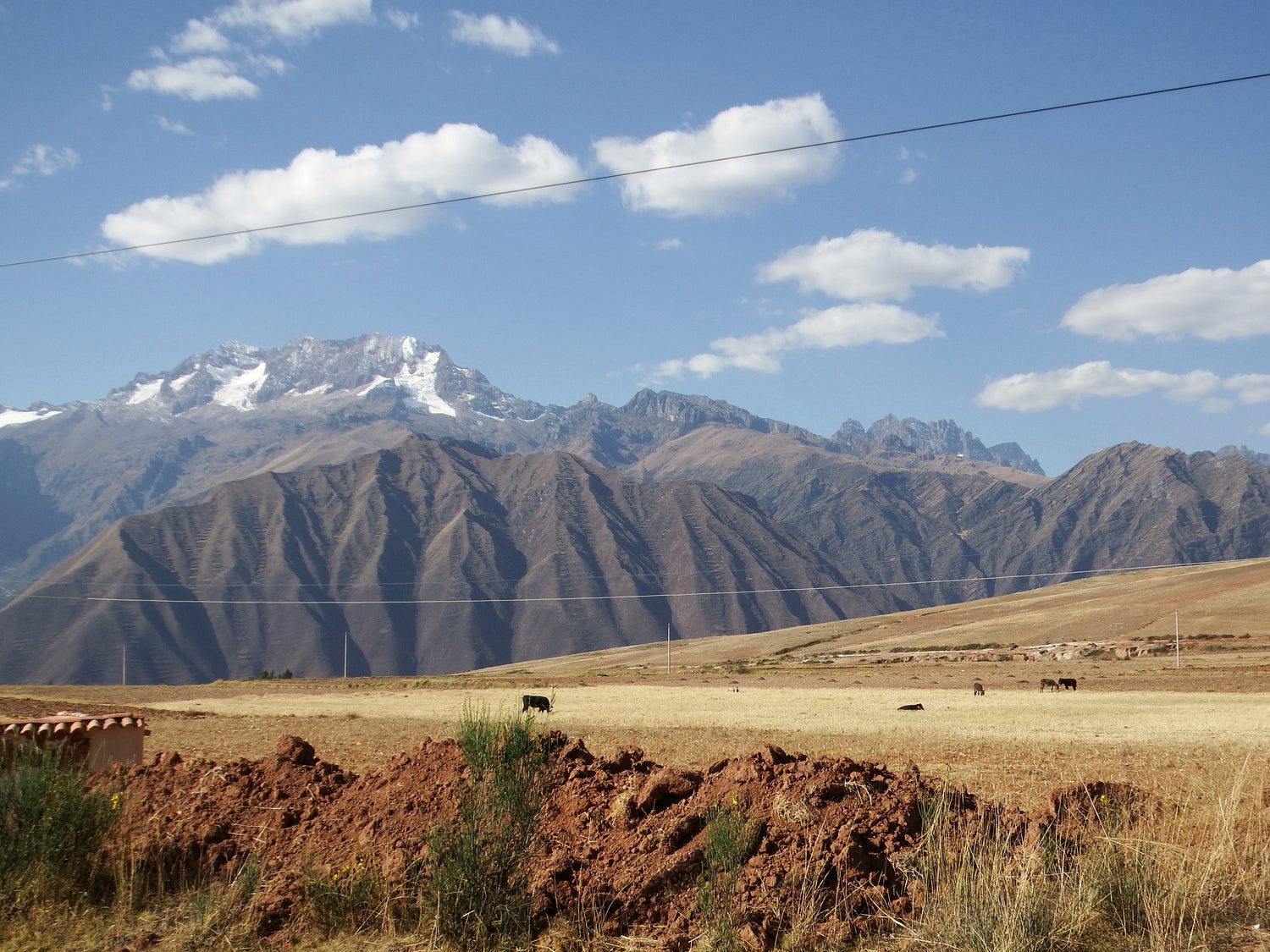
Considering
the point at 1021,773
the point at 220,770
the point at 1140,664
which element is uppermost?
the point at 220,770

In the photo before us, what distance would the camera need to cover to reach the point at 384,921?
9.00m

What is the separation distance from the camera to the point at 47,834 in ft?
31.7

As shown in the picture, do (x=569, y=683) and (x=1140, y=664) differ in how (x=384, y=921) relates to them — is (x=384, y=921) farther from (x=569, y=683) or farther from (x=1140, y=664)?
(x=1140, y=664)

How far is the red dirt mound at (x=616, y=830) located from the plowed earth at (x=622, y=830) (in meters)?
0.02

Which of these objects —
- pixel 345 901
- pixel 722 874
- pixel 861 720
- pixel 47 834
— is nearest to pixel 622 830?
pixel 722 874

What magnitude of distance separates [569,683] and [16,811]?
191ft

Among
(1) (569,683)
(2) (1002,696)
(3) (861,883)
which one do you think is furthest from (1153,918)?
(1) (569,683)

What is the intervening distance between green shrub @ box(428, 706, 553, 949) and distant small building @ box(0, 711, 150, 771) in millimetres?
6747

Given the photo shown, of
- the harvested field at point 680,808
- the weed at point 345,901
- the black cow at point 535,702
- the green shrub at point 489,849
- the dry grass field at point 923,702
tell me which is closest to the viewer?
the green shrub at point 489,849

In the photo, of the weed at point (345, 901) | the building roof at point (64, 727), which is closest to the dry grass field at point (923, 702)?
the building roof at point (64, 727)

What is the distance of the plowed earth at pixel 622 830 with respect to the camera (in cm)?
862

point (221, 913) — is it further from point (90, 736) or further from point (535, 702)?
point (535, 702)

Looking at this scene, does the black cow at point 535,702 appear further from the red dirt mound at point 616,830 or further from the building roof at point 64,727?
the building roof at point 64,727

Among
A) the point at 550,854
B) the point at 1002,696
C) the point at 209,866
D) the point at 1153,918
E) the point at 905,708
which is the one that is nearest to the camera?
the point at 1153,918
